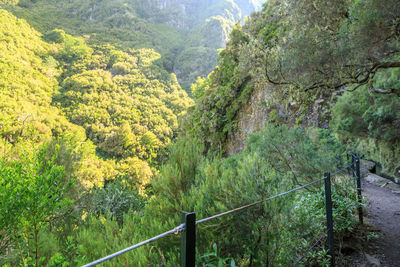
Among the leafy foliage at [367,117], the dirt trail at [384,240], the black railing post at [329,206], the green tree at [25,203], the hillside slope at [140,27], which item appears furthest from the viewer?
the hillside slope at [140,27]

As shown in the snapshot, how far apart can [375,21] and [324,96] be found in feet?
14.1

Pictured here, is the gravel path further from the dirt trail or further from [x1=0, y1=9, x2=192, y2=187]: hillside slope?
[x1=0, y1=9, x2=192, y2=187]: hillside slope

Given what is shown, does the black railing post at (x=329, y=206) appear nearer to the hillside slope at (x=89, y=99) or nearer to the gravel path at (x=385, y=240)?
the gravel path at (x=385, y=240)

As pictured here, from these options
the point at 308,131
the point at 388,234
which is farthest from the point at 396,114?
the point at 388,234

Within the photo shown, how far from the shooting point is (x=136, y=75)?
5541 centimetres

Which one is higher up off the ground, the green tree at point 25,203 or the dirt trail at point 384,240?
the green tree at point 25,203

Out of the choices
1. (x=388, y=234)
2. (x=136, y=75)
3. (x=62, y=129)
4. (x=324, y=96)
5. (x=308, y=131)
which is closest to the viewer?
(x=388, y=234)

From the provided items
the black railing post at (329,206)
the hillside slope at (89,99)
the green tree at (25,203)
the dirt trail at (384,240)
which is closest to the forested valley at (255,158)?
the green tree at (25,203)

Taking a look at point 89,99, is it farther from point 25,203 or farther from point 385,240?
point 385,240

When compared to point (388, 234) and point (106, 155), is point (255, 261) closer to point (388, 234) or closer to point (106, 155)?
point (388, 234)

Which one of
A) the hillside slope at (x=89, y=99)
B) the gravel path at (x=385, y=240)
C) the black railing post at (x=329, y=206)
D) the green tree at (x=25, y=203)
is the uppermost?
the hillside slope at (x=89, y=99)

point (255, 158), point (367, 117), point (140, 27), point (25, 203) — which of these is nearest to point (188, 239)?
point (255, 158)

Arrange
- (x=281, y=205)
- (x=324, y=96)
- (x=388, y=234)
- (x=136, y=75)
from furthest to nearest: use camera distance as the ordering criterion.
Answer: (x=136, y=75), (x=324, y=96), (x=388, y=234), (x=281, y=205)

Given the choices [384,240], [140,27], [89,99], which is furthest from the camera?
[140,27]
